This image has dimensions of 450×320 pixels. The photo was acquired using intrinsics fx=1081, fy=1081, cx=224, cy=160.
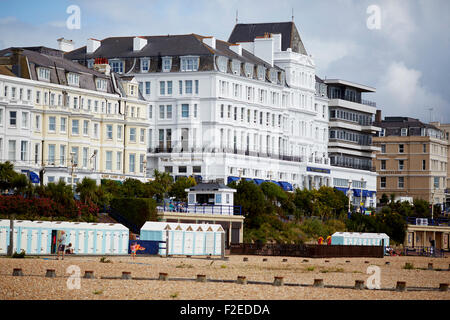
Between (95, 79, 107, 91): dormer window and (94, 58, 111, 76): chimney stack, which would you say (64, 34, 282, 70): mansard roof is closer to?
(94, 58, 111, 76): chimney stack

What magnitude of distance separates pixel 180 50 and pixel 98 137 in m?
20.4

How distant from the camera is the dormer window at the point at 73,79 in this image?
300 feet

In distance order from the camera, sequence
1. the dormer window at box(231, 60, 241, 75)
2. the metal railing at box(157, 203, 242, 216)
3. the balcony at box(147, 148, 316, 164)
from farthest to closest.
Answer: the dormer window at box(231, 60, 241, 75) → the balcony at box(147, 148, 316, 164) → the metal railing at box(157, 203, 242, 216)

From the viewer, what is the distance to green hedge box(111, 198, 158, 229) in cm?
7750

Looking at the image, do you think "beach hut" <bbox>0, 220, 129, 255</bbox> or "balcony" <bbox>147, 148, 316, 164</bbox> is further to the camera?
"balcony" <bbox>147, 148, 316, 164</bbox>

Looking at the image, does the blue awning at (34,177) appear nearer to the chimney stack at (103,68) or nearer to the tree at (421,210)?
the chimney stack at (103,68)

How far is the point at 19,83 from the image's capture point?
85625mm

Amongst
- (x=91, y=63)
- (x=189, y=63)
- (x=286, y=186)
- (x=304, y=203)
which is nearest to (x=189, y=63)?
(x=189, y=63)

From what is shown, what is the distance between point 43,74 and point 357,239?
29475mm

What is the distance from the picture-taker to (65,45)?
376 ft

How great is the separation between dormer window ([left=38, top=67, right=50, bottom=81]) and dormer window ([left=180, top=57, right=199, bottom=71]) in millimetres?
22653

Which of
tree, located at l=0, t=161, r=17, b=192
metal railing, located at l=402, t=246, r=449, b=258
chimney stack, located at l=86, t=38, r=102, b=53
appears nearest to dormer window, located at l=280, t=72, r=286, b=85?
chimney stack, located at l=86, t=38, r=102, b=53

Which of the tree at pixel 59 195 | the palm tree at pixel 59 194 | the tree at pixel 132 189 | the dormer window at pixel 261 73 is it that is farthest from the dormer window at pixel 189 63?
the tree at pixel 59 195

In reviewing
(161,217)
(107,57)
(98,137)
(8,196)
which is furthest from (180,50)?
(8,196)
